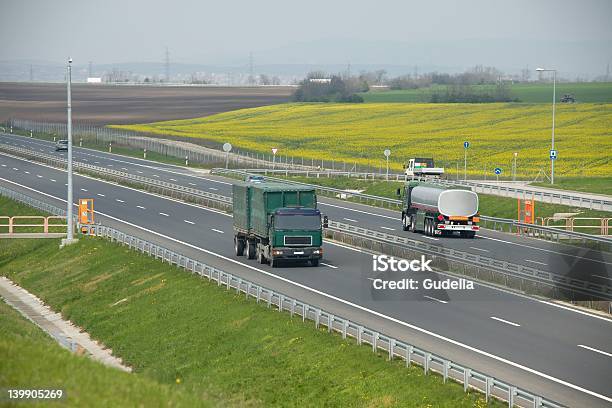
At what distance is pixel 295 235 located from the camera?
190 feet

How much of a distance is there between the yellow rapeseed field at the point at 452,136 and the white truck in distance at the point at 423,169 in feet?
52.1

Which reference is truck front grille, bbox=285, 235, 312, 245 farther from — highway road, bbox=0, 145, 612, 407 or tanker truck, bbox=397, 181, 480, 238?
tanker truck, bbox=397, 181, 480, 238

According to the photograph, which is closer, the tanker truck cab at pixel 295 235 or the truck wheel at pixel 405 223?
the tanker truck cab at pixel 295 235

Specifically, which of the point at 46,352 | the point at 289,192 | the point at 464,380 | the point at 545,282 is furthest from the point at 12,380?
the point at 289,192

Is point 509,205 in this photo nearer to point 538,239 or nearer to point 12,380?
point 538,239

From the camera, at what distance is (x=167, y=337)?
4925cm

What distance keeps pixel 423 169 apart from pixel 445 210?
29248 mm

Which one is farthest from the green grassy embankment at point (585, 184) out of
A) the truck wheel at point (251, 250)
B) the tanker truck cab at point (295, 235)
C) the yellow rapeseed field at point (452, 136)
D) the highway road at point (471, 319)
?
the tanker truck cab at point (295, 235)

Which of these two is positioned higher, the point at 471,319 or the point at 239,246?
the point at 471,319

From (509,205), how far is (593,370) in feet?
182

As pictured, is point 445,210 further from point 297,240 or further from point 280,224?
point 280,224

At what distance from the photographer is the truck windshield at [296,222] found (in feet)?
190

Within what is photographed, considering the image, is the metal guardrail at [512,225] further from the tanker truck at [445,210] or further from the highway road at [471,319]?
the tanker truck at [445,210]

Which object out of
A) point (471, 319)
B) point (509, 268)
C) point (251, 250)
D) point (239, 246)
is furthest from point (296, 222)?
point (471, 319)
